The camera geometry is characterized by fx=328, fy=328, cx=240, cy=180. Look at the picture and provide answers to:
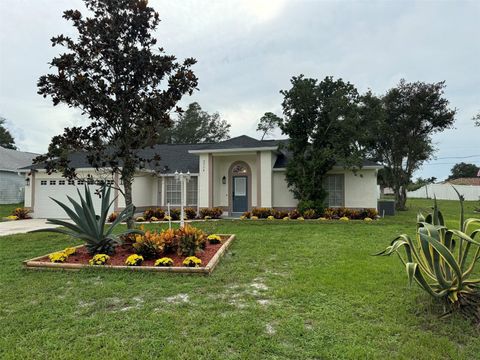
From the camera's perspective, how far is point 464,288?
3.98m

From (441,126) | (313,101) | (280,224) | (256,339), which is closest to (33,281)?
(256,339)

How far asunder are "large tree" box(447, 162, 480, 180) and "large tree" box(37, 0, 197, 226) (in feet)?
233

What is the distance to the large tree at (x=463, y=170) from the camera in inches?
2474

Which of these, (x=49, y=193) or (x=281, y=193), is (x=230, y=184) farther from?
(x=49, y=193)

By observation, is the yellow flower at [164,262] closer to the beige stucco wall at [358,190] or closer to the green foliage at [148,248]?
the green foliage at [148,248]

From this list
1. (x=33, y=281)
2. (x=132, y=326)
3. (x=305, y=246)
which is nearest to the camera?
→ (x=132, y=326)

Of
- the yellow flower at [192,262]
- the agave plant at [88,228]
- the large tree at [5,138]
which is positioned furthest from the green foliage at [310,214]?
the large tree at [5,138]

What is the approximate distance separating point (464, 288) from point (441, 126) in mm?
18307

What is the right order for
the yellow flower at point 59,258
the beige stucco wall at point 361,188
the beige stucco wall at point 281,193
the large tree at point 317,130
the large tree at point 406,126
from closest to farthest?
the yellow flower at point 59,258 → the large tree at point 317,130 → the beige stucco wall at point 361,188 → the beige stucco wall at point 281,193 → the large tree at point 406,126

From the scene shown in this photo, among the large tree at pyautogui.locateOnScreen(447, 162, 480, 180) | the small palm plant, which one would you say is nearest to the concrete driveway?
the small palm plant

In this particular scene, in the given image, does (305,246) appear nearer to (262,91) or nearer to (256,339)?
(256,339)

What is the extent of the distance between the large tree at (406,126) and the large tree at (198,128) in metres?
25.1

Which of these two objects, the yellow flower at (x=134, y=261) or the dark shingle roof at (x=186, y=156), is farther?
the dark shingle roof at (x=186, y=156)

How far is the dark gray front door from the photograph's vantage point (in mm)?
17172
